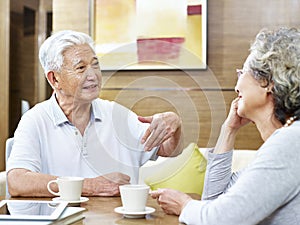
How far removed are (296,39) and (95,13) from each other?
2.47 meters

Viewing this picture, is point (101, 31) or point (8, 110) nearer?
point (101, 31)

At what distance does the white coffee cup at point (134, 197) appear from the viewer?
62.2 inches

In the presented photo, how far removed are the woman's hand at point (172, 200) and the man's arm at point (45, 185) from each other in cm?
35

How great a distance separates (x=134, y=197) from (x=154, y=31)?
2227mm

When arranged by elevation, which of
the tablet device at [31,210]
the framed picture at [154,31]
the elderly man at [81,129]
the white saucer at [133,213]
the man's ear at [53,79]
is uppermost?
the framed picture at [154,31]

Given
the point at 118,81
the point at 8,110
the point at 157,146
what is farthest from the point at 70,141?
the point at 8,110

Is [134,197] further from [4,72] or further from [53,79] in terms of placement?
[4,72]

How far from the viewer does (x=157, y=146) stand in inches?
89.7

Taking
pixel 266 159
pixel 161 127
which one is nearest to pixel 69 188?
pixel 161 127

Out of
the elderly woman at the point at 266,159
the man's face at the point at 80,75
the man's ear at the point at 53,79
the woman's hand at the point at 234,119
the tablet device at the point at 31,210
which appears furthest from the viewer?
the man's ear at the point at 53,79

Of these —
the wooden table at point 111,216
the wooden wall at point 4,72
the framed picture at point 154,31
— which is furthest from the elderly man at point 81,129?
the wooden wall at point 4,72

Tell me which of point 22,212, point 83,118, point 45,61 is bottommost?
point 22,212

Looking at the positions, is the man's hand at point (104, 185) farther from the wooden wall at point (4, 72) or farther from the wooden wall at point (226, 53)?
the wooden wall at point (4, 72)

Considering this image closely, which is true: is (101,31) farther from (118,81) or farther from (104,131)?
(104,131)
